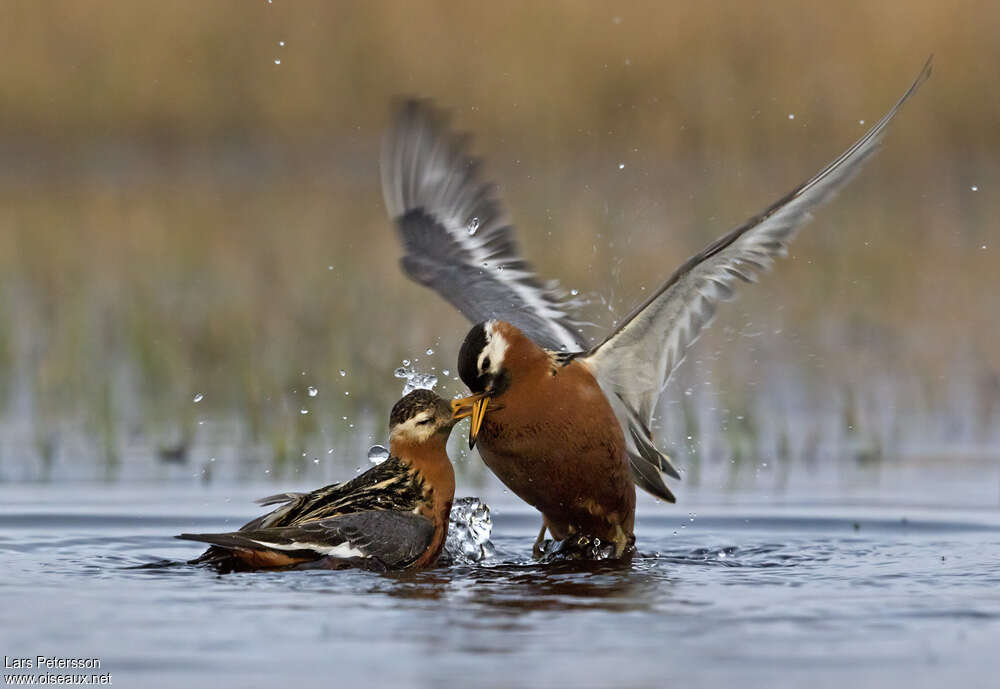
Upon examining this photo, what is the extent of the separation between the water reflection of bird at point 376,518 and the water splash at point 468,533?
0.29 m

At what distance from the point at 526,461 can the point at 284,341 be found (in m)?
5.18

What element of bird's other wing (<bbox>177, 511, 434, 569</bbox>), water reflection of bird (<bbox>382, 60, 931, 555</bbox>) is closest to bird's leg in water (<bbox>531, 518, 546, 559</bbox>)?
water reflection of bird (<bbox>382, 60, 931, 555</bbox>)

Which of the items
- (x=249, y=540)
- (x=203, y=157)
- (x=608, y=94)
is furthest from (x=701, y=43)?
(x=249, y=540)

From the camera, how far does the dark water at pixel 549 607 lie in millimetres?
6195

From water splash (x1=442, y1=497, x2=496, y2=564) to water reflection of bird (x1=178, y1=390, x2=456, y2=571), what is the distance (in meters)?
0.29

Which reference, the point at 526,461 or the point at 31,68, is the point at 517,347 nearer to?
the point at 526,461

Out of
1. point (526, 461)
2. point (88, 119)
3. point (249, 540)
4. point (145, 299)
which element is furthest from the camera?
point (88, 119)

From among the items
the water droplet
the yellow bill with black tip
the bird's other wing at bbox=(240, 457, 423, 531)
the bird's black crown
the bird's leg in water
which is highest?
the bird's black crown

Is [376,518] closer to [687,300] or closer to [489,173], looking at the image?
[687,300]

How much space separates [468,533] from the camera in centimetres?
929

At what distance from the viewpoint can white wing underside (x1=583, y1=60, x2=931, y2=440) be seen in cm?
897

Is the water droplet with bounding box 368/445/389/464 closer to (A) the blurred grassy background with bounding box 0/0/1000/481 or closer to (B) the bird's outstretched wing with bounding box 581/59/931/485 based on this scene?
(A) the blurred grassy background with bounding box 0/0/1000/481

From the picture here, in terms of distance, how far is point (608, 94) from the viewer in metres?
21.7

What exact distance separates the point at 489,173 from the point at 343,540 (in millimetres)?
13848
